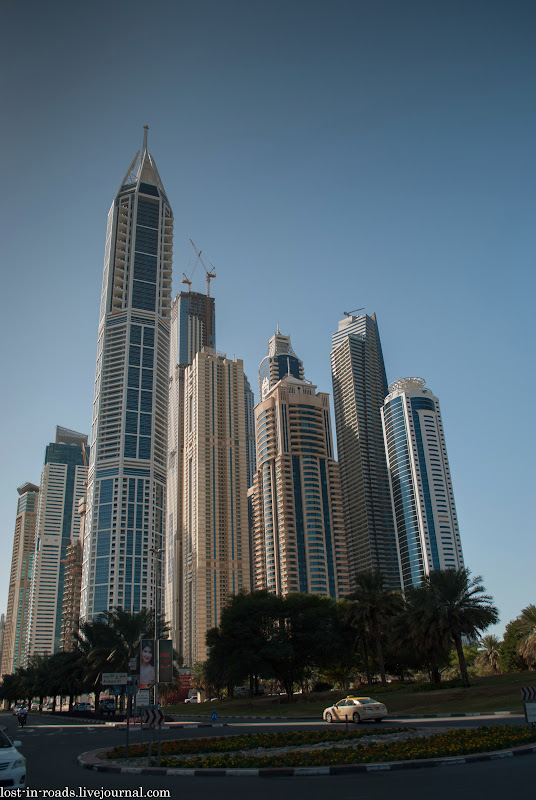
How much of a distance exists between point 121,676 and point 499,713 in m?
19.2

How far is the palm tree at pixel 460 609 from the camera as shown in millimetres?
49000

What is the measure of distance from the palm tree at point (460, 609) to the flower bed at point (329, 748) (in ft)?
82.9

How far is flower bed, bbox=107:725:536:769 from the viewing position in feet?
60.2

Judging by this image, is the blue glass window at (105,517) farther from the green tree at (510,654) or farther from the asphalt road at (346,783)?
the asphalt road at (346,783)

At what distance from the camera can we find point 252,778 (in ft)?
57.0

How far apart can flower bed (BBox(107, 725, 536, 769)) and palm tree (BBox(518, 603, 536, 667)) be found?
34.8 meters

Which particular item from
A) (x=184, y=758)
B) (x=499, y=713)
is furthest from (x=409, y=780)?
(x=499, y=713)

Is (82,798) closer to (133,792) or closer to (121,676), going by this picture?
(133,792)

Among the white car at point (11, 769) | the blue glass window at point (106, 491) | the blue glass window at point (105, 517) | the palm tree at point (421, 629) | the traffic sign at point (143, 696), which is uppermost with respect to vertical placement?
the blue glass window at point (106, 491)

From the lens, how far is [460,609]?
50.2 metres

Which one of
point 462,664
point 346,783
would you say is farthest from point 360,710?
point 346,783

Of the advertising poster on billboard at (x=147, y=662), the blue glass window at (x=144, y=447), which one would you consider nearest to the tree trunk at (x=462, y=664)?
the advertising poster on billboard at (x=147, y=662)

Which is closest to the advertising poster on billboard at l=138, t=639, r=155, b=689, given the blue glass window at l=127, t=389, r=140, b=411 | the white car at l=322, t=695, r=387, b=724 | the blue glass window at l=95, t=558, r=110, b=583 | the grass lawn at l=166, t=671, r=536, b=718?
the white car at l=322, t=695, r=387, b=724

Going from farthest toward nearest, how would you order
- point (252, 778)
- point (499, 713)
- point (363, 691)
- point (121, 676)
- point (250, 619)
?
1. point (250, 619)
2. point (363, 691)
3. point (499, 713)
4. point (121, 676)
5. point (252, 778)
